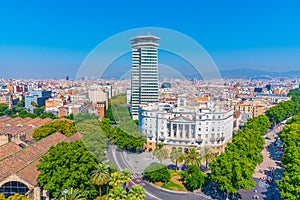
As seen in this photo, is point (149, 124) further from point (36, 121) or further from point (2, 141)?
point (36, 121)

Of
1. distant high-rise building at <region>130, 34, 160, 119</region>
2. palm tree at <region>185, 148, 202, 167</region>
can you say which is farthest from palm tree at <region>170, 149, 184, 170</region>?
distant high-rise building at <region>130, 34, 160, 119</region>

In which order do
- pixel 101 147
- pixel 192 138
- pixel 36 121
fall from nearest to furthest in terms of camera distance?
pixel 101 147, pixel 192 138, pixel 36 121

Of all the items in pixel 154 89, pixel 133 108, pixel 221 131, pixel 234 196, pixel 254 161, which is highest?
pixel 154 89

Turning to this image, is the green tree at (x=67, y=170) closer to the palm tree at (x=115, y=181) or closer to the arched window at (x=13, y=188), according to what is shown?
the arched window at (x=13, y=188)

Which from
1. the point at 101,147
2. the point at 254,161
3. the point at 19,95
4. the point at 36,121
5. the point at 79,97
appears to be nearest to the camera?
the point at 101,147

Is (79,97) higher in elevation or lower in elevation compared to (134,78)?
lower

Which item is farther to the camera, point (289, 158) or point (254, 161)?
point (254, 161)

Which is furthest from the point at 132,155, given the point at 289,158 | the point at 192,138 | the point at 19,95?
the point at 19,95
